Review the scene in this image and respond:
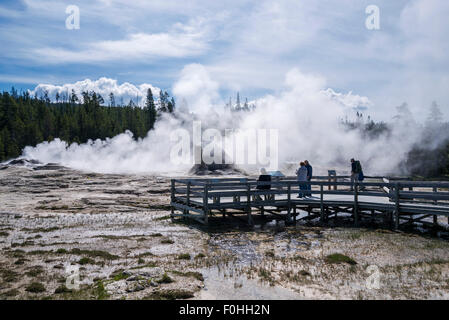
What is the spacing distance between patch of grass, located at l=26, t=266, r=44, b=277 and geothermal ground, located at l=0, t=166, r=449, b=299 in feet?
0.07

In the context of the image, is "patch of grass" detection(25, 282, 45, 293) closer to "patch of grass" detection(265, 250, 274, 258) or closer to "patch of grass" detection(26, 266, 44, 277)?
"patch of grass" detection(26, 266, 44, 277)

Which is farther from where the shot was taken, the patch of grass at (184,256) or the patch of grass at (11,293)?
the patch of grass at (184,256)

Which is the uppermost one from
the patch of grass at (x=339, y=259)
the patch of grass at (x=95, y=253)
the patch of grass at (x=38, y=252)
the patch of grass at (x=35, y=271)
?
the patch of grass at (x=35, y=271)

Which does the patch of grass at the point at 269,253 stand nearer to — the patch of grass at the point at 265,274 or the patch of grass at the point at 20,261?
the patch of grass at the point at 265,274

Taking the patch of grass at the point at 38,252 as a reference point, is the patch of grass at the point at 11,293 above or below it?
above

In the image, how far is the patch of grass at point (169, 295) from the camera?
7.04 meters

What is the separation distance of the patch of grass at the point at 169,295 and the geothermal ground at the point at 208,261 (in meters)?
0.02

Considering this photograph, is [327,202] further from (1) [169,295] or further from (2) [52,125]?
(2) [52,125]

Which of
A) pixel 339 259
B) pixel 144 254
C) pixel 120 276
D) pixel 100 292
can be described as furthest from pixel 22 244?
pixel 339 259

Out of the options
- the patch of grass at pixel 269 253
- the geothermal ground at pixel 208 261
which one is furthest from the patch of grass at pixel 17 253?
the patch of grass at pixel 269 253

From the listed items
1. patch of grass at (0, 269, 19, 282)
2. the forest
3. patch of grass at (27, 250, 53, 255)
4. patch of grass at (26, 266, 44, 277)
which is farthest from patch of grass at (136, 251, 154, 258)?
the forest

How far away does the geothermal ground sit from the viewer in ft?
24.5

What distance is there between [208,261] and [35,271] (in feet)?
13.5
